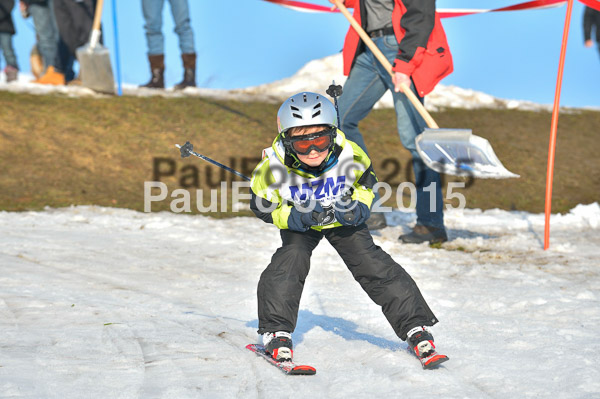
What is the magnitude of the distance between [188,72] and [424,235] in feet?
24.8

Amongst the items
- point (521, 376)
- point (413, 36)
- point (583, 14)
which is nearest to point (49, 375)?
point (521, 376)

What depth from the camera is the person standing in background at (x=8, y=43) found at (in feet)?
43.2

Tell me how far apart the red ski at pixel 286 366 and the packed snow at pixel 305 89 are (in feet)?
28.7

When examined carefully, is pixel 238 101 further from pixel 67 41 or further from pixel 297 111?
pixel 297 111

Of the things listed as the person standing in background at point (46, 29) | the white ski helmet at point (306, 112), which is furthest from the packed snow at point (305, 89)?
the white ski helmet at point (306, 112)

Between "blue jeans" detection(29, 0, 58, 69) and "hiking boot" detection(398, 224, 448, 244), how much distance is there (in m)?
9.00

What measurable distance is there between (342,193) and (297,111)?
18.5 inches

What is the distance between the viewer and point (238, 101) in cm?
1232

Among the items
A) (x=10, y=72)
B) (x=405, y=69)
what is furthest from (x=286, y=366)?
(x=10, y=72)

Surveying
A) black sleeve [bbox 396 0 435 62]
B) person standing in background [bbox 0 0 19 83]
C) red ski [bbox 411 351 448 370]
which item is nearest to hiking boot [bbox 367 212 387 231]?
black sleeve [bbox 396 0 435 62]

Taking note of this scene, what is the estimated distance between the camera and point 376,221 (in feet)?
21.8

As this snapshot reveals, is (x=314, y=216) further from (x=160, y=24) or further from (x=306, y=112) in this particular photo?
(x=160, y=24)

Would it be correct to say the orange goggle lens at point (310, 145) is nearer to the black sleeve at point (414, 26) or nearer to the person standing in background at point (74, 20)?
the black sleeve at point (414, 26)

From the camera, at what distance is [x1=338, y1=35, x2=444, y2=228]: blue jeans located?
Answer: 582cm
